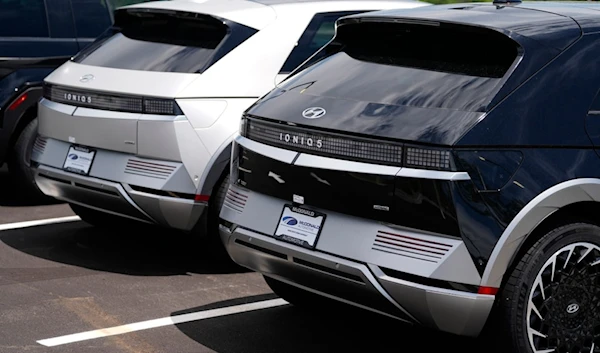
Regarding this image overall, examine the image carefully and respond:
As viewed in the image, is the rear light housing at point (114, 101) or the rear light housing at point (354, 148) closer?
the rear light housing at point (354, 148)

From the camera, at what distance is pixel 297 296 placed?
18.7 feet

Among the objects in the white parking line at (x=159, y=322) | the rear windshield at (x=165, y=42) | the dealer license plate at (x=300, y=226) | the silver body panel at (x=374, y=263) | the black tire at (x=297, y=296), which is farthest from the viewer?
the rear windshield at (x=165, y=42)

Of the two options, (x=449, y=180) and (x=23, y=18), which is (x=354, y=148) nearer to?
(x=449, y=180)

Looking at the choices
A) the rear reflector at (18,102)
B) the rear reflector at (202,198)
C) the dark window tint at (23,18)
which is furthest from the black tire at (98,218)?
the dark window tint at (23,18)

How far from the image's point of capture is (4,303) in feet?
19.0

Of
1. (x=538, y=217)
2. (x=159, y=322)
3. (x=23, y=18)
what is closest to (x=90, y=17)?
(x=23, y=18)

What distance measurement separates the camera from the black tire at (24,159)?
8.29 metres

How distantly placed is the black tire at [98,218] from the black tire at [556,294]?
368 centimetres

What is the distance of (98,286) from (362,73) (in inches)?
88.1

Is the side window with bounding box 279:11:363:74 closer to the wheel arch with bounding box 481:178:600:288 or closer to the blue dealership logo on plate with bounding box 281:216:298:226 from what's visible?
the blue dealership logo on plate with bounding box 281:216:298:226

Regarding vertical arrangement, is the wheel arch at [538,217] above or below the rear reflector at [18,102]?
above

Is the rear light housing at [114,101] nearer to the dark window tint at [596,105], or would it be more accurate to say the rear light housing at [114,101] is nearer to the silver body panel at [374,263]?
the silver body panel at [374,263]

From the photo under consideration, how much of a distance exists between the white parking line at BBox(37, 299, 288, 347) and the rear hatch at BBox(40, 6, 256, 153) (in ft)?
3.72

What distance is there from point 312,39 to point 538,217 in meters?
2.84
